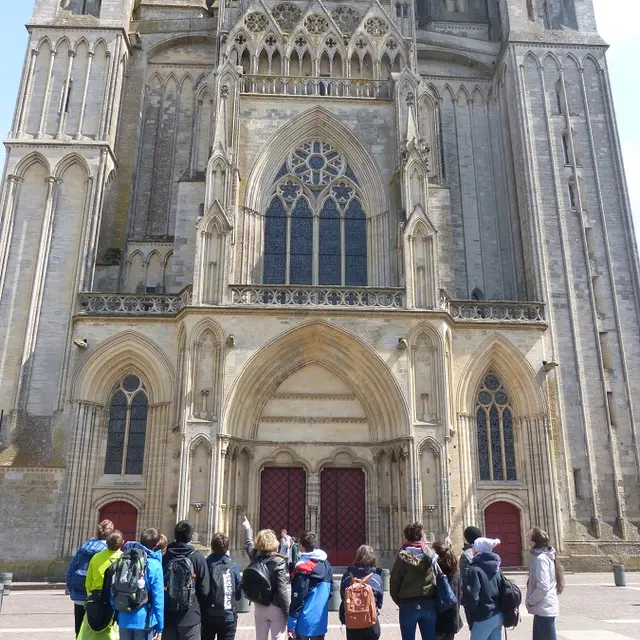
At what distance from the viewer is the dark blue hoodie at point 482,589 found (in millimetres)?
5926

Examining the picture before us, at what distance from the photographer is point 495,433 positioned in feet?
64.2

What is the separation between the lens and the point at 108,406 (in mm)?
19219

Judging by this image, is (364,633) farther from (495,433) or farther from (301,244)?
(301,244)

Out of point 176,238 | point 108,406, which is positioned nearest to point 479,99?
point 176,238

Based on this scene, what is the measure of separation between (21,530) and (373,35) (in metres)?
19.9

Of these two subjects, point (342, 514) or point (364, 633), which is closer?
point (364, 633)

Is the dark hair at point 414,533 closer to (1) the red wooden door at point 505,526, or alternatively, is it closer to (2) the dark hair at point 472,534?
(2) the dark hair at point 472,534

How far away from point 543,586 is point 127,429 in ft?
49.1

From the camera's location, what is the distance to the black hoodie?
586 centimetres

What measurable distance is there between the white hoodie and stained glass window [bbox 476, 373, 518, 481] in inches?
521

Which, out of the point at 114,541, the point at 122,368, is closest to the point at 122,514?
the point at 122,368

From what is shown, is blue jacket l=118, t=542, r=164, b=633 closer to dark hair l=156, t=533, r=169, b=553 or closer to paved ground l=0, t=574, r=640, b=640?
dark hair l=156, t=533, r=169, b=553

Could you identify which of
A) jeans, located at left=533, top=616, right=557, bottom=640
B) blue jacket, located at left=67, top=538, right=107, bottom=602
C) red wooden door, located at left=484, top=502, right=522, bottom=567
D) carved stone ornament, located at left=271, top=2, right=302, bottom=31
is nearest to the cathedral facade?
red wooden door, located at left=484, top=502, right=522, bottom=567

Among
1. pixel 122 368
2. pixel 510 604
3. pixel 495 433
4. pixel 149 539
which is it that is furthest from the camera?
pixel 495 433
